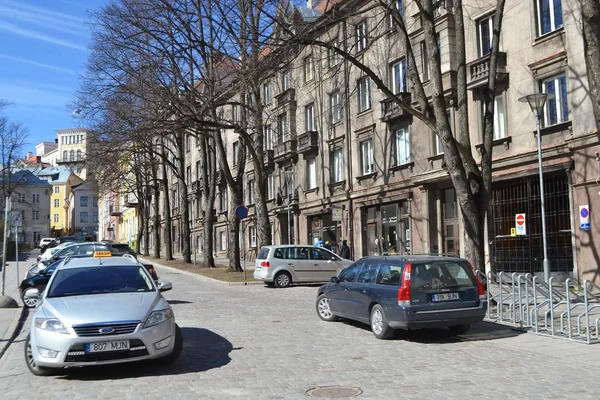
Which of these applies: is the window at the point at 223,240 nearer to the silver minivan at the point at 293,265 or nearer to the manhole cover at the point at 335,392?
the silver minivan at the point at 293,265

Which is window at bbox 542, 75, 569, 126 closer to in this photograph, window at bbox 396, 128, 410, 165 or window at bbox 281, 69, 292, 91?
window at bbox 396, 128, 410, 165

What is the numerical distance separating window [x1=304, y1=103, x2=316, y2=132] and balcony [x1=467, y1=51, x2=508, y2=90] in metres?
14.6

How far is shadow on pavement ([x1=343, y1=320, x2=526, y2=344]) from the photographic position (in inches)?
460

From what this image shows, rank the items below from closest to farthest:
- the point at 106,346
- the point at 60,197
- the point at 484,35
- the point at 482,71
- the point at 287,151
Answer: the point at 106,346 < the point at 482,71 < the point at 484,35 < the point at 287,151 < the point at 60,197

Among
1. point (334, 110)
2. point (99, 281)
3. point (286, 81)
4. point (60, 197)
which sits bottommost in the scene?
Result: point (99, 281)

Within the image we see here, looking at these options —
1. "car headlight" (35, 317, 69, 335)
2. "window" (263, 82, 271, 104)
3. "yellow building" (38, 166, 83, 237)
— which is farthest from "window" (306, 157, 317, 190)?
"yellow building" (38, 166, 83, 237)

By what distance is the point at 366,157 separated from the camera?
32.2 meters

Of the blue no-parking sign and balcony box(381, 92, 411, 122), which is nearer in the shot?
the blue no-parking sign

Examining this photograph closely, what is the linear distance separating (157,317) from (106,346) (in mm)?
824

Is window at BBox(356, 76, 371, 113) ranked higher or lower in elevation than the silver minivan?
higher

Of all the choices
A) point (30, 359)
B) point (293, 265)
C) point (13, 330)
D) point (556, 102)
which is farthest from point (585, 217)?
point (30, 359)

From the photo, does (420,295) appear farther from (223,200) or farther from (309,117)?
(223,200)

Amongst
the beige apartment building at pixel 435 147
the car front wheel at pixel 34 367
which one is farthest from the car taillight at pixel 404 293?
the beige apartment building at pixel 435 147

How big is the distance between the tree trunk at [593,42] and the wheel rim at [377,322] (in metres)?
5.42
